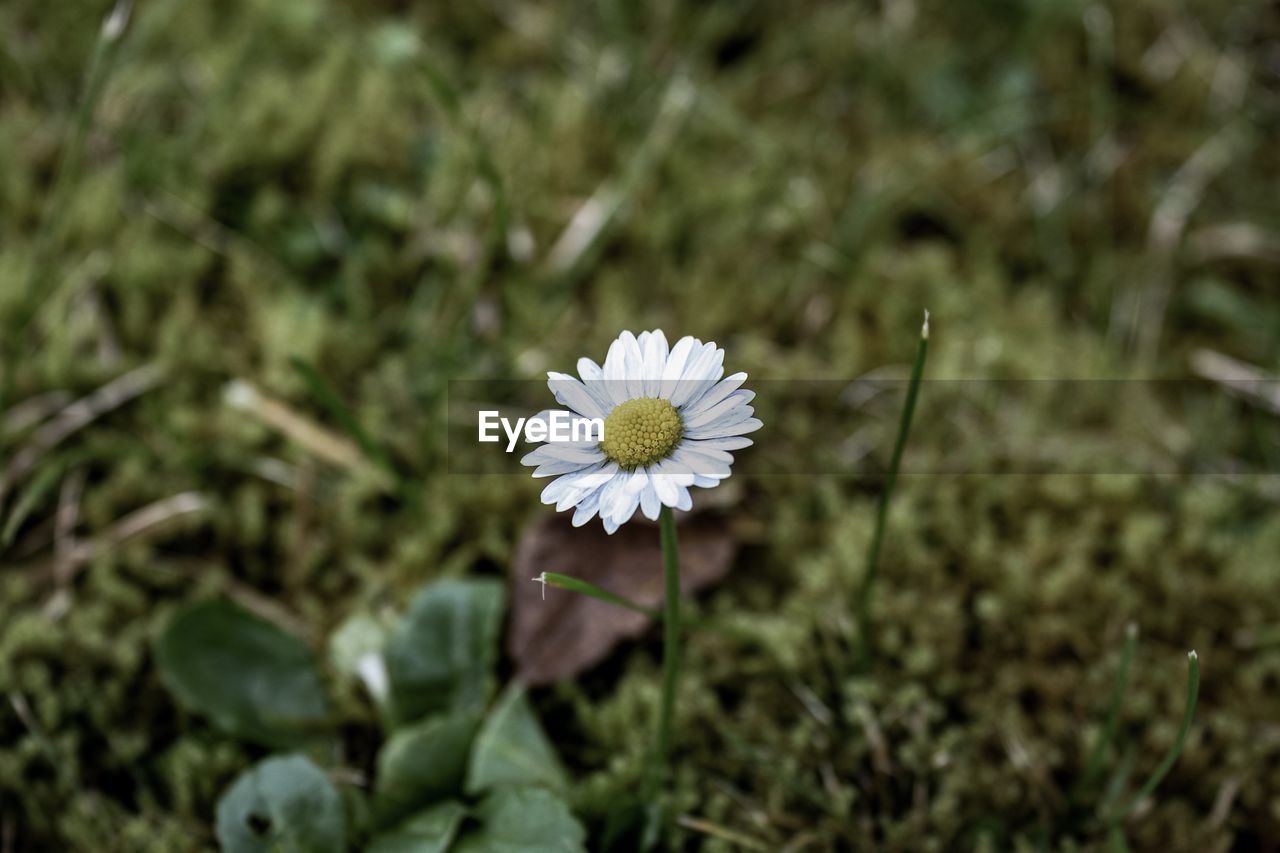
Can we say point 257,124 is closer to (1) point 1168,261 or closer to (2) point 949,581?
(2) point 949,581

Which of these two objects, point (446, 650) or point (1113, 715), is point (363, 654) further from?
point (1113, 715)

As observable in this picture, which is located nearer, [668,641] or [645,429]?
[645,429]

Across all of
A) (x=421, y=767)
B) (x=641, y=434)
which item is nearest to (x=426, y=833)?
(x=421, y=767)

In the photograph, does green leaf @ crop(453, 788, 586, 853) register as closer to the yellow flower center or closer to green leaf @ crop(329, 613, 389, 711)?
green leaf @ crop(329, 613, 389, 711)

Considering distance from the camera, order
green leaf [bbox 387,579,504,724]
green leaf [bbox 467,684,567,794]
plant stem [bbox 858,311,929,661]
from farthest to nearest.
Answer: green leaf [bbox 387,579,504,724] < green leaf [bbox 467,684,567,794] < plant stem [bbox 858,311,929,661]

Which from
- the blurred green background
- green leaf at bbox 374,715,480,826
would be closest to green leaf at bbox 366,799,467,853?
green leaf at bbox 374,715,480,826

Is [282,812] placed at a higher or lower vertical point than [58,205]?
lower

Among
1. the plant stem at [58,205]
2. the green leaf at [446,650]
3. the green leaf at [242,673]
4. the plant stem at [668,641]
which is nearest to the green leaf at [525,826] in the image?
the plant stem at [668,641]
